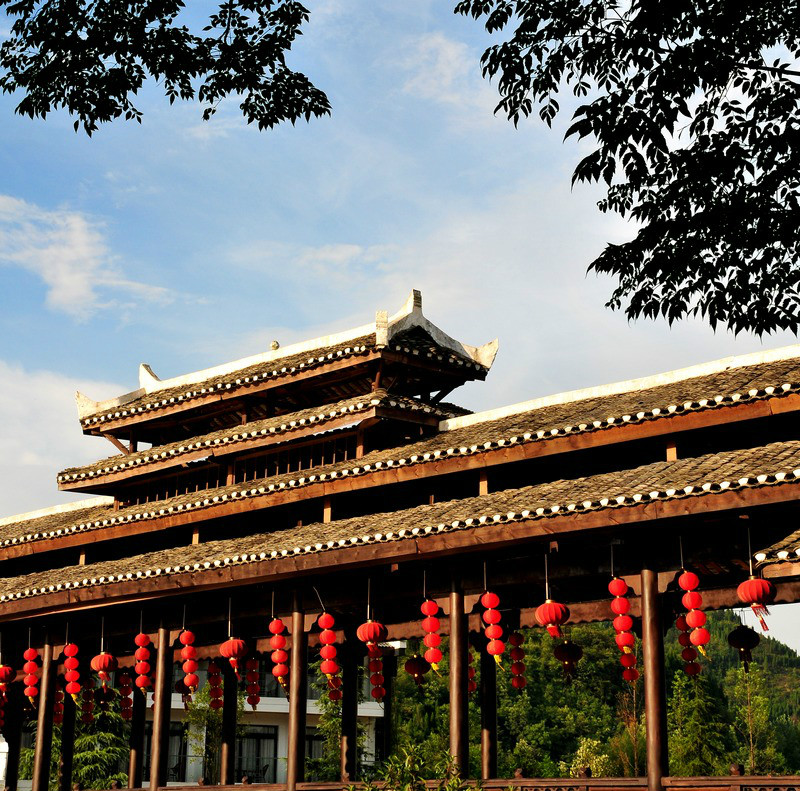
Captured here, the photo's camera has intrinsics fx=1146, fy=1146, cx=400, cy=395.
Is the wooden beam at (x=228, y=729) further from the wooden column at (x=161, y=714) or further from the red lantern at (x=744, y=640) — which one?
the red lantern at (x=744, y=640)

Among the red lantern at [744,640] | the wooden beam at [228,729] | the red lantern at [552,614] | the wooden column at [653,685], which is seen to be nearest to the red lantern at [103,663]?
the wooden beam at [228,729]

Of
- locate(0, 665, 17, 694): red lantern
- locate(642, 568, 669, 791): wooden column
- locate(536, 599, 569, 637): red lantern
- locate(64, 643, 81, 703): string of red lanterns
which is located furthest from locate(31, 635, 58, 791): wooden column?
locate(642, 568, 669, 791): wooden column

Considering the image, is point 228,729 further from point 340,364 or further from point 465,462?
point 465,462

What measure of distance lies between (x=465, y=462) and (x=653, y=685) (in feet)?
13.6

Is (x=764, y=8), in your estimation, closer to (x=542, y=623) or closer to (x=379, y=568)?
(x=542, y=623)

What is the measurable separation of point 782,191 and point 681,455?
171 inches

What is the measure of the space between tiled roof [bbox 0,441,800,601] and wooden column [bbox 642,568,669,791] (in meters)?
1.06

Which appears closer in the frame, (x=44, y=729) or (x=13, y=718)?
(x=44, y=729)

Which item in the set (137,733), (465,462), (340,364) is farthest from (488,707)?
(137,733)

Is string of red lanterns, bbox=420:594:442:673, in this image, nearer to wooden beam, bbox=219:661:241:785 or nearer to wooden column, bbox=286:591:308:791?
wooden column, bbox=286:591:308:791

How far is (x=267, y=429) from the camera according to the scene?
58.3 ft

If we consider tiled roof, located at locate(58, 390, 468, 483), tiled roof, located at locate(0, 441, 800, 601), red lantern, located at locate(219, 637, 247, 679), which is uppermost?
tiled roof, located at locate(58, 390, 468, 483)

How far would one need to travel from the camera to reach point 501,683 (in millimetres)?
44906

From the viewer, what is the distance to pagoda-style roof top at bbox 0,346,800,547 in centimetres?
1280
